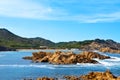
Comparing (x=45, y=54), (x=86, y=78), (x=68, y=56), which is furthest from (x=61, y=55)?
(x=86, y=78)

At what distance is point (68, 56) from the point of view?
141 metres

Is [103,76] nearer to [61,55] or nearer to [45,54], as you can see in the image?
[61,55]

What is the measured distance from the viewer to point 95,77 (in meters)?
78.6

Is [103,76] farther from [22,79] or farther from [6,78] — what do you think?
[6,78]

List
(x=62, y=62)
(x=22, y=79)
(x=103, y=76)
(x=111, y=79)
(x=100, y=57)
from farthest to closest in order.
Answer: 1. (x=100, y=57)
2. (x=62, y=62)
3. (x=22, y=79)
4. (x=103, y=76)
5. (x=111, y=79)

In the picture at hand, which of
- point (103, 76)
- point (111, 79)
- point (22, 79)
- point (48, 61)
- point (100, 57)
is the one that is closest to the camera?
point (111, 79)

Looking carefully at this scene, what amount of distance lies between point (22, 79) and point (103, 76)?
64.8 feet

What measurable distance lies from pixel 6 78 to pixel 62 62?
165 feet

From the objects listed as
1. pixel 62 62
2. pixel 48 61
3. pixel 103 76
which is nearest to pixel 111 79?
pixel 103 76

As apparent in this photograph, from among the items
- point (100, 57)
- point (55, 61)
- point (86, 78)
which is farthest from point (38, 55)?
point (86, 78)

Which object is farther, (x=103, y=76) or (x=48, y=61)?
(x=48, y=61)

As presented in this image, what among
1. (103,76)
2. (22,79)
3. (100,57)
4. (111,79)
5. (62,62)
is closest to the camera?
(111,79)

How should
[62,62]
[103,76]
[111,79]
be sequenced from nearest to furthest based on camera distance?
[111,79]
[103,76]
[62,62]

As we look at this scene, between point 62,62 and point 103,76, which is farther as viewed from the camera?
point 62,62
